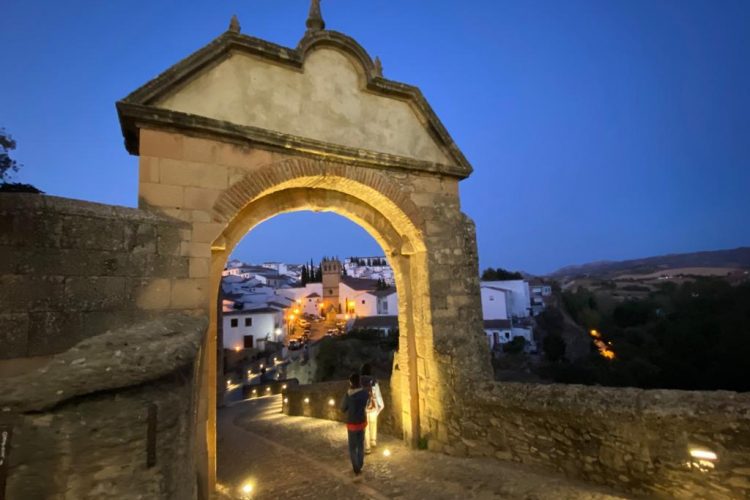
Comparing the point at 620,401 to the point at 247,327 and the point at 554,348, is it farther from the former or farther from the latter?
the point at 247,327

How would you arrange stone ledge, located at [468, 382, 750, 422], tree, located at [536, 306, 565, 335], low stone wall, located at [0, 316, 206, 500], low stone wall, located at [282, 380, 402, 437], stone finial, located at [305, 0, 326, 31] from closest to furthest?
low stone wall, located at [0, 316, 206, 500] < stone ledge, located at [468, 382, 750, 422] < stone finial, located at [305, 0, 326, 31] < low stone wall, located at [282, 380, 402, 437] < tree, located at [536, 306, 565, 335]

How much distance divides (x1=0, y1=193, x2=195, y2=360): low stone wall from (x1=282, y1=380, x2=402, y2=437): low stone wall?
4794mm

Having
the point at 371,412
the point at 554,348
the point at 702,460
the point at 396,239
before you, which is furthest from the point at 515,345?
the point at 702,460

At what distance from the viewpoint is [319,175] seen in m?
5.27

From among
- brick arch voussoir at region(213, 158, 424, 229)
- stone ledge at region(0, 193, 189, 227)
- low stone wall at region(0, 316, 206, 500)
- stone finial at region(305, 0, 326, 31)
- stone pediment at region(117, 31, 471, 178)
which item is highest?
stone finial at region(305, 0, 326, 31)

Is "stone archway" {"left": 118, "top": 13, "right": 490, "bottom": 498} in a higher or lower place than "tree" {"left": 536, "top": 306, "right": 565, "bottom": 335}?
higher

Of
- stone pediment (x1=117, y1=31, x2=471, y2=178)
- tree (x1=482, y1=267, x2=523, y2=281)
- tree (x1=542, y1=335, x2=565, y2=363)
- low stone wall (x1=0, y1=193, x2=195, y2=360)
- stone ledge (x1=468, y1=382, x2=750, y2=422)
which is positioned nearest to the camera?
low stone wall (x1=0, y1=193, x2=195, y2=360)

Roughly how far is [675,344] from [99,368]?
30546 mm

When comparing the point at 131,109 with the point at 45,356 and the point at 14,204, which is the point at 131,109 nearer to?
the point at 14,204

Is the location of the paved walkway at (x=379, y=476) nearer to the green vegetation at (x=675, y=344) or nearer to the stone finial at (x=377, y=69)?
the stone finial at (x=377, y=69)

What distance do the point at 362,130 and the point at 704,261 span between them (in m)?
72.7

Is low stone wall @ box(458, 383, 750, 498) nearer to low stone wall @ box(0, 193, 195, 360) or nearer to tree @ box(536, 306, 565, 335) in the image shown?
low stone wall @ box(0, 193, 195, 360)

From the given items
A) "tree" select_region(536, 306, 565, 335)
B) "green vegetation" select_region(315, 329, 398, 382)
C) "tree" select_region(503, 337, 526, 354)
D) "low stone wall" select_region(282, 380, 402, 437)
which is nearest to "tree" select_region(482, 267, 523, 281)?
"tree" select_region(536, 306, 565, 335)

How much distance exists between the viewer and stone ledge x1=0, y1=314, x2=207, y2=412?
69.5 inches
